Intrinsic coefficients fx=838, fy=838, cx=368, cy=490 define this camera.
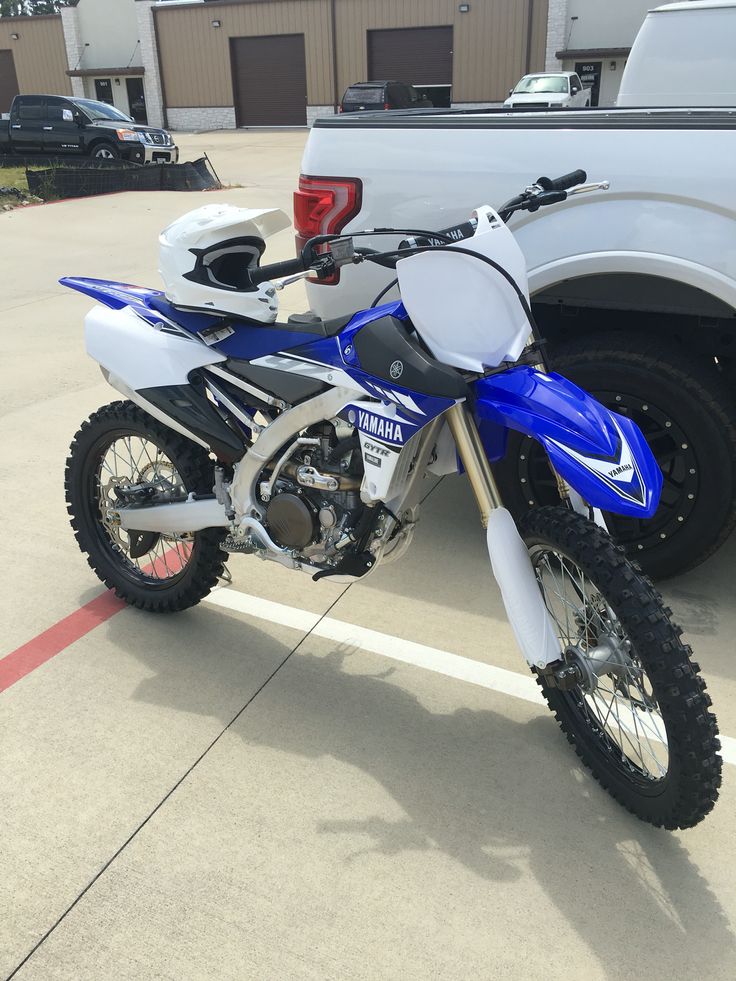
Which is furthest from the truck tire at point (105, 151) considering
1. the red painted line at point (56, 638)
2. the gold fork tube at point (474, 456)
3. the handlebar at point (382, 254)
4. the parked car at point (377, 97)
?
the gold fork tube at point (474, 456)

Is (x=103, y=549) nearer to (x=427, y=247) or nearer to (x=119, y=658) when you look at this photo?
(x=119, y=658)

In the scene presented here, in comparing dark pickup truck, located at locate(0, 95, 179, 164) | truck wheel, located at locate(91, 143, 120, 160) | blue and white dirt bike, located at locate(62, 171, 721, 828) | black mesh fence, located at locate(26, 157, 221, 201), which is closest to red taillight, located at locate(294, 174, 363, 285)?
blue and white dirt bike, located at locate(62, 171, 721, 828)

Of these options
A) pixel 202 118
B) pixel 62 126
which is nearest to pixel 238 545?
pixel 62 126

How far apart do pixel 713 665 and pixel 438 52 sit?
107ft

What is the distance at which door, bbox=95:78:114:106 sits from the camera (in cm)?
3622

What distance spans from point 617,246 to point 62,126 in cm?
1940

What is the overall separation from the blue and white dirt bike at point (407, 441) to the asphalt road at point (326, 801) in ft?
0.70

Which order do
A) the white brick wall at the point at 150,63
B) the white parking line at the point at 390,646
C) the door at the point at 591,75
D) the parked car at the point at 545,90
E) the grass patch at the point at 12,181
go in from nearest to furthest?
the white parking line at the point at 390,646 < the grass patch at the point at 12,181 < the parked car at the point at 545,90 < the door at the point at 591,75 < the white brick wall at the point at 150,63

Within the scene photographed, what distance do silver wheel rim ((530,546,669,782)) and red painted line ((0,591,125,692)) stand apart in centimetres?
175

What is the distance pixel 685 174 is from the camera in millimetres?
2795

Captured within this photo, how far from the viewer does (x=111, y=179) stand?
14.2 meters

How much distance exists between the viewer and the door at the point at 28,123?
1928cm

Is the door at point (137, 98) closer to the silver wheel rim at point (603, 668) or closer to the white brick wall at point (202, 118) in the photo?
the white brick wall at point (202, 118)

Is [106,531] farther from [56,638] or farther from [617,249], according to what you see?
[617,249]
